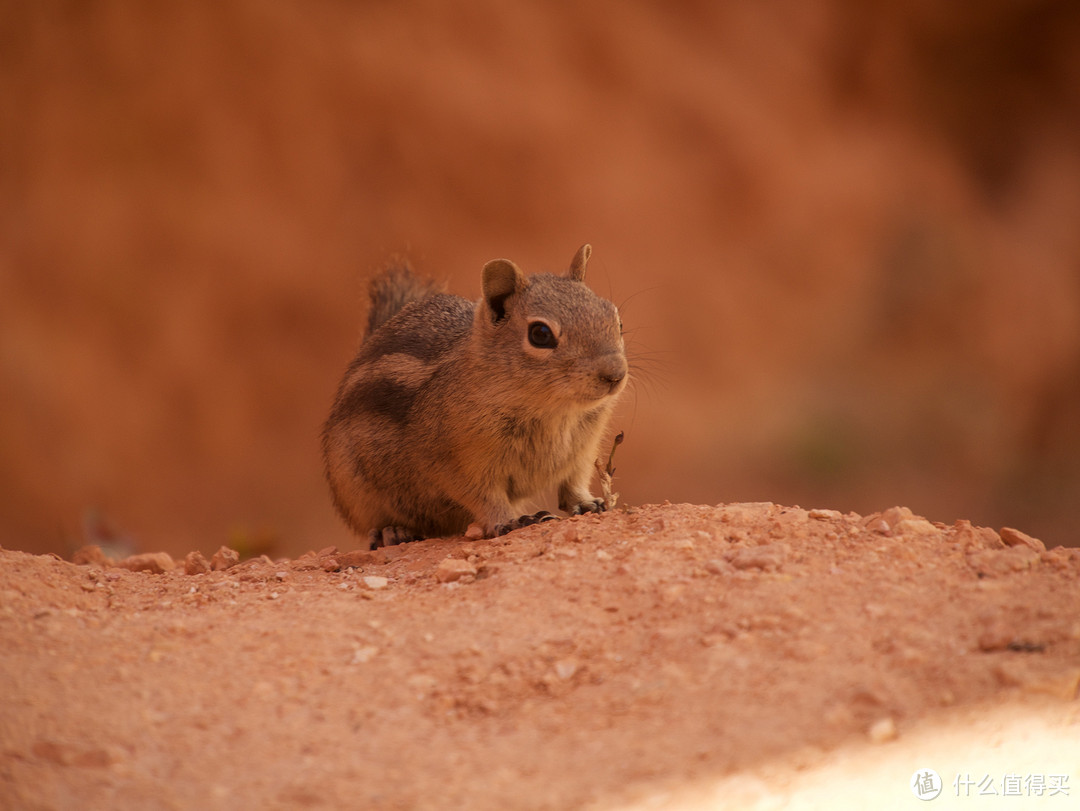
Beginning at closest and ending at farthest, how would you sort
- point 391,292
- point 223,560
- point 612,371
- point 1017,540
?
1. point 1017,540
2. point 612,371
3. point 223,560
4. point 391,292

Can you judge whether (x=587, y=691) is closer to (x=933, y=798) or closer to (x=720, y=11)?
(x=933, y=798)

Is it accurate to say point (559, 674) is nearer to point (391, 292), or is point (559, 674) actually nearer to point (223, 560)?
point (223, 560)

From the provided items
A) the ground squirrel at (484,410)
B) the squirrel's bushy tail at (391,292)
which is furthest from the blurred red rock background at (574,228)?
the ground squirrel at (484,410)

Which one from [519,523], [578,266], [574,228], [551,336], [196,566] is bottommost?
[196,566]

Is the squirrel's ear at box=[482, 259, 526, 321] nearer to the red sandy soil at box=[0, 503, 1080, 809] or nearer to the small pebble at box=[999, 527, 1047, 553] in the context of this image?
the red sandy soil at box=[0, 503, 1080, 809]

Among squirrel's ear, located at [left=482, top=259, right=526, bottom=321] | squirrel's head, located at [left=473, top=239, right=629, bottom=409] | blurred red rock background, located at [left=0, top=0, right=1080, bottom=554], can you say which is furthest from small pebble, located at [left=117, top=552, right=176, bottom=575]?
blurred red rock background, located at [left=0, top=0, right=1080, bottom=554]

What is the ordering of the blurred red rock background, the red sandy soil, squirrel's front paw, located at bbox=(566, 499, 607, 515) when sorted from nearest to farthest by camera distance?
1. the red sandy soil
2. squirrel's front paw, located at bbox=(566, 499, 607, 515)
3. the blurred red rock background

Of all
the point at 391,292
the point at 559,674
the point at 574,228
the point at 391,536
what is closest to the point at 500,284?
the point at 391,536

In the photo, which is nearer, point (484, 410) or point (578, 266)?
point (484, 410)
